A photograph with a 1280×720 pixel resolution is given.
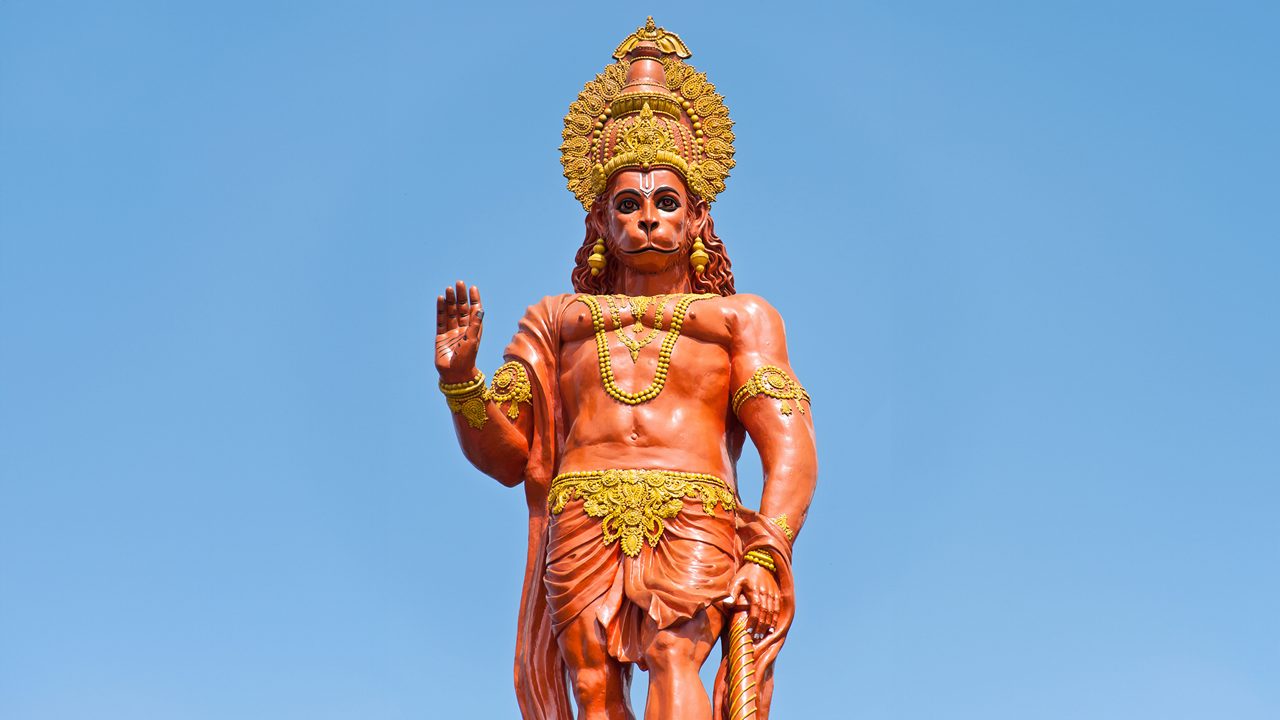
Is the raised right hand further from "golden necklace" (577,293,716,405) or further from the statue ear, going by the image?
the statue ear

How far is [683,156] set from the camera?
13180 mm

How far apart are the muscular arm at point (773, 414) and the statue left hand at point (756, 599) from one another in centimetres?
37

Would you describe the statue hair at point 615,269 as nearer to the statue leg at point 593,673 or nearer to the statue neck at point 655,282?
the statue neck at point 655,282

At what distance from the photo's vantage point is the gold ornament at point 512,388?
1280 cm

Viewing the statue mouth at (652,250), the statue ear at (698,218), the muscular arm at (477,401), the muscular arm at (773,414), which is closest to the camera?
the muscular arm at (773,414)

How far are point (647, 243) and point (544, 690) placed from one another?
270 cm

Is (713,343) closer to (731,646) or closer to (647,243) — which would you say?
(647,243)

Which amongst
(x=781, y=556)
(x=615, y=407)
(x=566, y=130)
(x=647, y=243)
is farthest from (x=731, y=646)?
(x=566, y=130)

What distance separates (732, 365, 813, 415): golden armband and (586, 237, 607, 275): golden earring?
130 cm

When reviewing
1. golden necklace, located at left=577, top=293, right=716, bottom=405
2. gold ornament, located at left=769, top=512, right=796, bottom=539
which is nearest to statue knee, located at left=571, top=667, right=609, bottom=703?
gold ornament, located at left=769, top=512, right=796, bottom=539

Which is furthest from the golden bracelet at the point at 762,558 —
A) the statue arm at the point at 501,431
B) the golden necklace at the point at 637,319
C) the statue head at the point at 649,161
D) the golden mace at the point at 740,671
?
the statue head at the point at 649,161

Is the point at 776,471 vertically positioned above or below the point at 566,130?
below

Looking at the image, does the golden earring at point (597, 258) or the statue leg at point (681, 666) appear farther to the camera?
the golden earring at point (597, 258)

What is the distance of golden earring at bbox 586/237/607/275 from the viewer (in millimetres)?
13258
